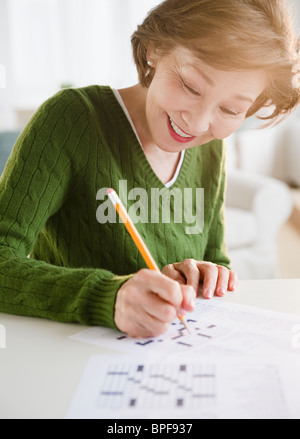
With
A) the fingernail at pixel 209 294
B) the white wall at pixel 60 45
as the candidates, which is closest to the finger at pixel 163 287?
the fingernail at pixel 209 294

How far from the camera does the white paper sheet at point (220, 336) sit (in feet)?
2.09

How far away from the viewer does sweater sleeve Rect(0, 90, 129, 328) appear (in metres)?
0.72

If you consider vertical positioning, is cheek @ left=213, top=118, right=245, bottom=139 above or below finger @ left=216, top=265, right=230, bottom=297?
above

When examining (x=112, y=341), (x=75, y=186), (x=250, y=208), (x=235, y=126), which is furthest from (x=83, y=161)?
(x=250, y=208)

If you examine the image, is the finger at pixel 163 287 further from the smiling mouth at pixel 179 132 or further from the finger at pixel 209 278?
the smiling mouth at pixel 179 132

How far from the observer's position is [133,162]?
1013 millimetres

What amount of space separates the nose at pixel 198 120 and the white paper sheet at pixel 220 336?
28cm

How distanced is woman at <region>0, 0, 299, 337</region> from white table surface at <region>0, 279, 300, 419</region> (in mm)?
32

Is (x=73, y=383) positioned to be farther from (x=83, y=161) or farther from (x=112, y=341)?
(x=83, y=161)

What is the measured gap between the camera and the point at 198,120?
0.82 meters

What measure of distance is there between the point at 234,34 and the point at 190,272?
0.37 meters

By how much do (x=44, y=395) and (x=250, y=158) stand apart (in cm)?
370

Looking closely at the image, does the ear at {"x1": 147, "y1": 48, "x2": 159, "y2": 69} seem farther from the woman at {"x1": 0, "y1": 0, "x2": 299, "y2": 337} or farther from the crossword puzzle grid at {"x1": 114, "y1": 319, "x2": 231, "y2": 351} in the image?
the crossword puzzle grid at {"x1": 114, "y1": 319, "x2": 231, "y2": 351}

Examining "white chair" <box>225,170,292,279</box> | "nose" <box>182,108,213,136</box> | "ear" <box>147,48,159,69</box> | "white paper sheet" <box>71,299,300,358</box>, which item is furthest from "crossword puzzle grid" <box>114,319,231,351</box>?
"white chair" <box>225,170,292,279</box>
